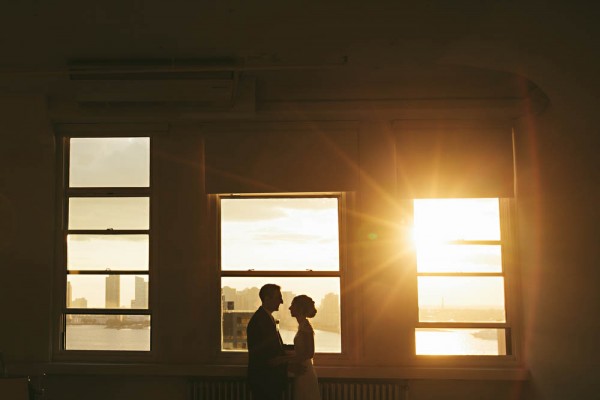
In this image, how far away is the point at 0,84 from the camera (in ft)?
20.6

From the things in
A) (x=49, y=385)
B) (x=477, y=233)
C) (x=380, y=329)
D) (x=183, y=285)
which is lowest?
(x=49, y=385)

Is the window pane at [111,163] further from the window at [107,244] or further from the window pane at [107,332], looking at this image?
the window pane at [107,332]

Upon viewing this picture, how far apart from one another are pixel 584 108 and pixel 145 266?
4.39 meters

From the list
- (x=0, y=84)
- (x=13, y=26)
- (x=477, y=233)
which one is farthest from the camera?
(x=477, y=233)

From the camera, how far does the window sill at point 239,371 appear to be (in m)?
6.36

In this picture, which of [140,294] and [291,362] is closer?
[291,362]

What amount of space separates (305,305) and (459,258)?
197 cm

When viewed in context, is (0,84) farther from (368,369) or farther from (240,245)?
(368,369)

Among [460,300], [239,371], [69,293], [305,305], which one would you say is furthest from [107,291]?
[460,300]

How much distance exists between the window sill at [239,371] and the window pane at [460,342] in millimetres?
203

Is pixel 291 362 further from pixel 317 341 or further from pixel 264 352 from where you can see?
pixel 317 341

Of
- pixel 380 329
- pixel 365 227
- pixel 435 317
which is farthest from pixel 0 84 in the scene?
pixel 435 317

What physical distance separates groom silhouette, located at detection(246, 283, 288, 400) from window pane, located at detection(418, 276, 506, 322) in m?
1.78

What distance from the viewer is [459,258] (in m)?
6.72
